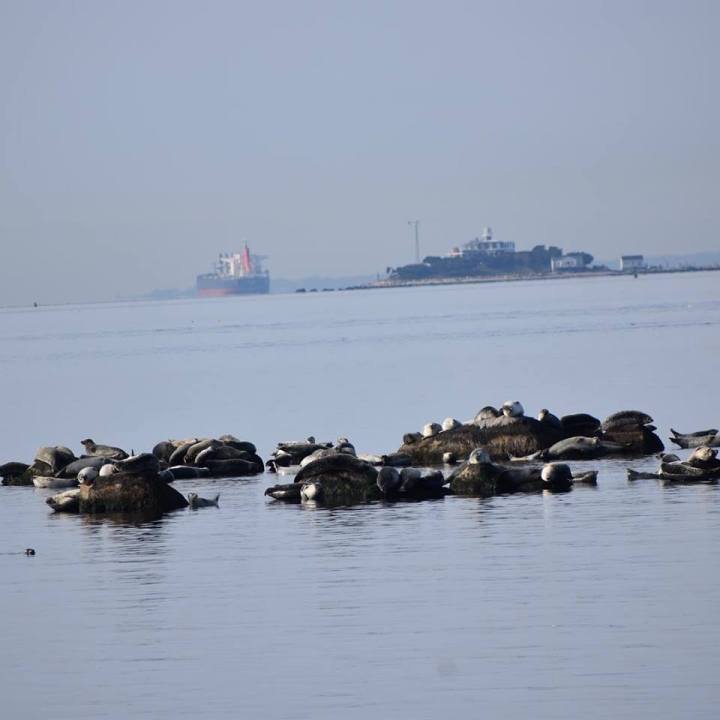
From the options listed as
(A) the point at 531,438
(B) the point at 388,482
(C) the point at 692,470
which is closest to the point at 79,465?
(B) the point at 388,482

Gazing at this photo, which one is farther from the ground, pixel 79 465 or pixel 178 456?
pixel 79 465

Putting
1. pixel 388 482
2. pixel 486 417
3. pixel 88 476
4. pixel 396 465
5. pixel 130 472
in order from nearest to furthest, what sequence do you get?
1. pixel 388 482
2. pixel 130 472
3. pixel 88 476
4. pixel 396 465
5. pixel 486 417

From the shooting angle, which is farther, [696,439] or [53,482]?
[696,439]

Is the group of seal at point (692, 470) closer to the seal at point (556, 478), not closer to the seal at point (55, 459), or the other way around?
the seal at point (556, 478)

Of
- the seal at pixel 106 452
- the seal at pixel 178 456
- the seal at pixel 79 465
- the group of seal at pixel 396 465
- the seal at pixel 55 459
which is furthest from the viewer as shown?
the seal at pixel 178 456

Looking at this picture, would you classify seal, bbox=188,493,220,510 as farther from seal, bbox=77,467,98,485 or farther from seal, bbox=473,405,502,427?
seal, bbox=473,405,502,427

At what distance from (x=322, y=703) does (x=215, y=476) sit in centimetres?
1926

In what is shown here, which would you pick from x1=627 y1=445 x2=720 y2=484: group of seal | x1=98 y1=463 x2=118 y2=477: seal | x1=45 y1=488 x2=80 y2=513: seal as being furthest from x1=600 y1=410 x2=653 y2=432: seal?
x1=45 y1=488 x2=80 y2=513: seal

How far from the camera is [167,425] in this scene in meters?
51.3

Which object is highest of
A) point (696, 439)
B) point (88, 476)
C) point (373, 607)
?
point (88, 476)

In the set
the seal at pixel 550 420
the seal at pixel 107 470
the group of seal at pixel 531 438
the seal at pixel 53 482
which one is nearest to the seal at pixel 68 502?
the seal at pixel 107 470

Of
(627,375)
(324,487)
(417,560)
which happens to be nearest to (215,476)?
(324,487)

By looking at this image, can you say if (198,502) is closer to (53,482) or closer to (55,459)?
(53,482)

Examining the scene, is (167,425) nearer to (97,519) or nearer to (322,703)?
(97,519)
